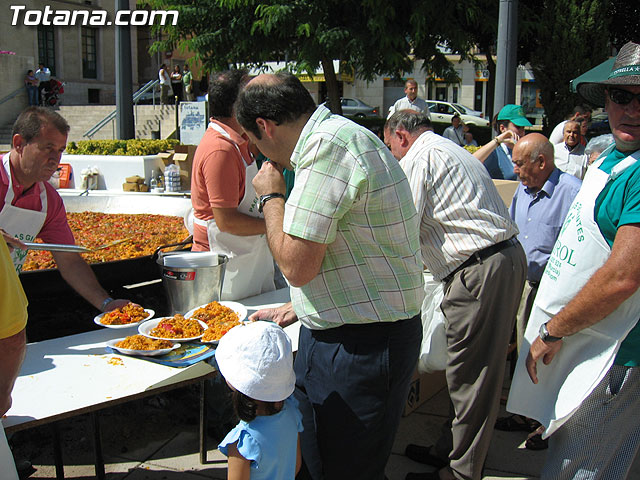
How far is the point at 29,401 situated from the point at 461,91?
44.2 metres

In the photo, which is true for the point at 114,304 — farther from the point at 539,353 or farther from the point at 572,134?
the point at 572,134

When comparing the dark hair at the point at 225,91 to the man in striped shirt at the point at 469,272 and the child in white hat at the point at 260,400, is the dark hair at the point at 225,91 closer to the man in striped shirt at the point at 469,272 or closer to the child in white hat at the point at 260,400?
the man in striped shirt at the point at 469,272

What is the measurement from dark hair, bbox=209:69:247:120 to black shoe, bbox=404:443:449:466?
2.08 m

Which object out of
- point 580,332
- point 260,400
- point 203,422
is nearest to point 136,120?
point 203,422

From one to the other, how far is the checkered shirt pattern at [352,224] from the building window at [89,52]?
34586mm

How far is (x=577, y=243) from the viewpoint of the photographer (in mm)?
2162

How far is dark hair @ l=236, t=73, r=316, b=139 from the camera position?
1.91m

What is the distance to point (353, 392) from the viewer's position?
76.6 inches

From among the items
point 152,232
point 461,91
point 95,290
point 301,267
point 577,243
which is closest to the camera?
point 301,267

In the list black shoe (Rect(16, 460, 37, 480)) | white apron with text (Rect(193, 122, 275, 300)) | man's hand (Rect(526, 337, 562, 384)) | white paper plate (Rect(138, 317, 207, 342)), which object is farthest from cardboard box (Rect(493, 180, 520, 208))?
black shoe (Rect(16, 460, 37, 480))

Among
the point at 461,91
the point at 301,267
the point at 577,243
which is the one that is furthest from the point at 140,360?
the point at 461,91

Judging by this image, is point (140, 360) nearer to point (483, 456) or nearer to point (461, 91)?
point (483, 456)

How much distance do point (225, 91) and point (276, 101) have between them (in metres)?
1.48
